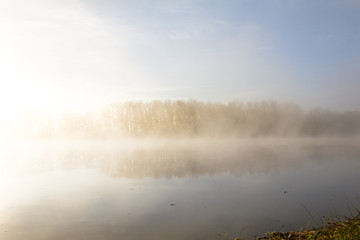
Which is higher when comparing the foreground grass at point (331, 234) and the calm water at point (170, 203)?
the foreground grass at point (331, 234)

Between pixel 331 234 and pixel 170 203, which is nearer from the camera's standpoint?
pixel 331 234

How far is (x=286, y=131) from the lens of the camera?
110312 millimetres

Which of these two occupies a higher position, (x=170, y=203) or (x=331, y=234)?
(x=331, y=234)

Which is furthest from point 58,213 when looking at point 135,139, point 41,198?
point 135,139

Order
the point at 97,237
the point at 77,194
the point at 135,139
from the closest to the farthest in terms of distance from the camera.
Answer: the point at 97,237, the point at 77,194, the point at 135,139

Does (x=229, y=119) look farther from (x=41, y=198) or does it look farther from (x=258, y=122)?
(x=41, y=198)

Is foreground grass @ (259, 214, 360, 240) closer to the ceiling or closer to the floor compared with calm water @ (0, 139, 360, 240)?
closer to the ceiling

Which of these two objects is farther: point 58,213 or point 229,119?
point 229,119

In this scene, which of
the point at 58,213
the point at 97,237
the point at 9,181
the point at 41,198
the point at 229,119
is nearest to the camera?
the point at 97,237

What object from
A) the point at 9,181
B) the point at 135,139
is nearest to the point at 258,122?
the point at 135,139

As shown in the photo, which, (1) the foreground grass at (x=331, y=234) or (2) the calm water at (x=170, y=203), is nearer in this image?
(1) the foreground grass at (x=331, y=234)

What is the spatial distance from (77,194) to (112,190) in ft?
6.36

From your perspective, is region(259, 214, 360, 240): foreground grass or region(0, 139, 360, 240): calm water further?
region(0, 139, 360, 240): calm water

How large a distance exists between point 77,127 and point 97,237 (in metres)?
105
